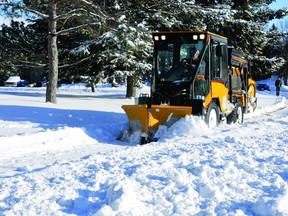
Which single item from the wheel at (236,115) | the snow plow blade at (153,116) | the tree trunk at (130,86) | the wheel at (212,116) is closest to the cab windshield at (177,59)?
the wheel at (212,116)

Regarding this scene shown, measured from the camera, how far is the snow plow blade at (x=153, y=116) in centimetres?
944

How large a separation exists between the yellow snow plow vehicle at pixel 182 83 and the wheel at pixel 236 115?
1431 mm

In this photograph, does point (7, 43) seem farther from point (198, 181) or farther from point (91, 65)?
point (198, 181)

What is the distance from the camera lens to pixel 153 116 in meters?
9.63

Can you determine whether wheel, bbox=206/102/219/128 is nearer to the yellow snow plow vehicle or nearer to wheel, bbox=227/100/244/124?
the yellow snow plow vehicle

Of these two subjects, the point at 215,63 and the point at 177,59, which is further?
the point at 215,63

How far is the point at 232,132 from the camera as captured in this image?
30.5 feet

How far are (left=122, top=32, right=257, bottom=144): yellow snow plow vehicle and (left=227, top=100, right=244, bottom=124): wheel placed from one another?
1.43 m

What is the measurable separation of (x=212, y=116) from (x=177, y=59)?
71.3 inches

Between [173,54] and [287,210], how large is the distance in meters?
7.00

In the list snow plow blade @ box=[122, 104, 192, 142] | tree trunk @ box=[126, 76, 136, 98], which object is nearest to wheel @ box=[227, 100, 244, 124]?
snow plow blade @ box=[122, 104, 192, 142]

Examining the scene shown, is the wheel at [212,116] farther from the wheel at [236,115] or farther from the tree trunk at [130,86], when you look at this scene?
the tree trunk at [130,86]

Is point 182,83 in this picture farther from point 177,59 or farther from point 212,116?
point 212,116

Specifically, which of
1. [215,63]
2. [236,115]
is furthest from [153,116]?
[236,115]
